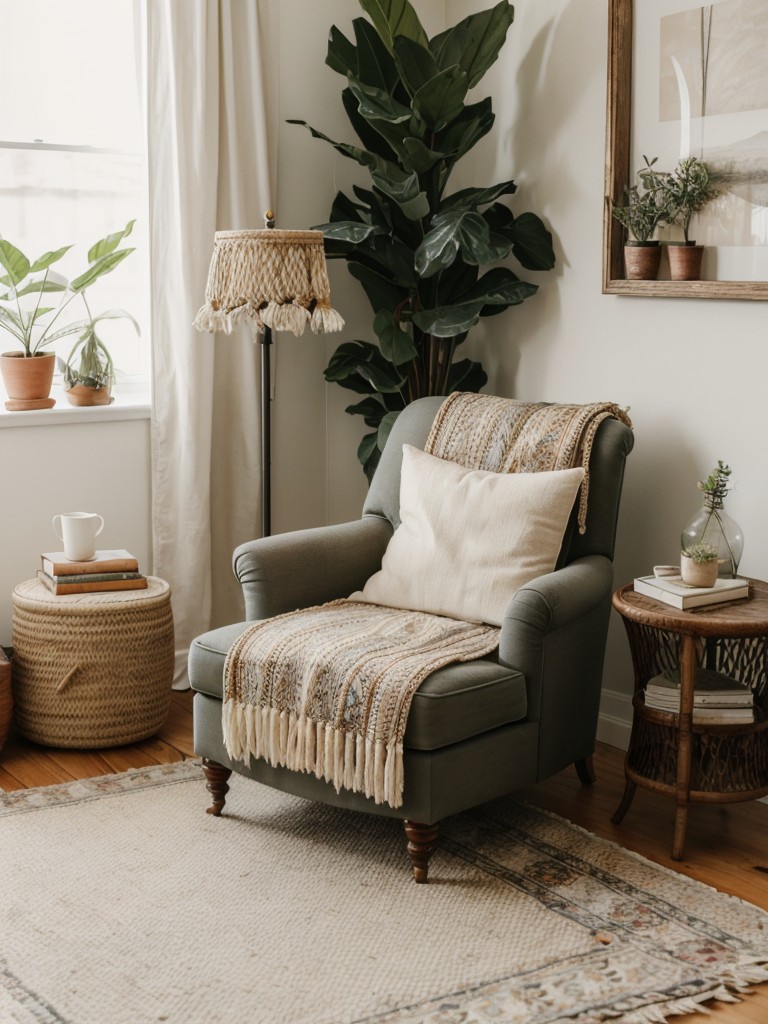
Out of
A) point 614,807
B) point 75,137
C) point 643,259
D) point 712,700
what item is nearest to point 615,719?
point 614,807

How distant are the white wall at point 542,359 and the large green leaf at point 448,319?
0.87 ft

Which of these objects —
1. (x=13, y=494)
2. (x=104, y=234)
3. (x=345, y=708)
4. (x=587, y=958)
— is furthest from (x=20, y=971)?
(x=104, y=234)

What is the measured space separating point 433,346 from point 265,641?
131cm

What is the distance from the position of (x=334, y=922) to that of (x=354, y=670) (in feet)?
1.63

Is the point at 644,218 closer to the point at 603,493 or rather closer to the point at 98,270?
the point at 603,493

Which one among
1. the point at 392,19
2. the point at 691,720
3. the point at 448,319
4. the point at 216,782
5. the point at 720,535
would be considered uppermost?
the point at 392,19

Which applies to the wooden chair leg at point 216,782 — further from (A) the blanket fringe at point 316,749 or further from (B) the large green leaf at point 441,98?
(B) the large green leaf at point 441,98

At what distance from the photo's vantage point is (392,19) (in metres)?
3.43

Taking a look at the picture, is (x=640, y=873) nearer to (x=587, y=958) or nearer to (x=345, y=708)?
(x=587, y=958)

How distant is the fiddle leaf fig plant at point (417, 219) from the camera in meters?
3.33

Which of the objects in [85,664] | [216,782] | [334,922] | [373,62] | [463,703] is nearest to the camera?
[334,922]

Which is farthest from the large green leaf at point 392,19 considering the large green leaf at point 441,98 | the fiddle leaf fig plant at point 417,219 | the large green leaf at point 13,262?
the large green leaf at point 13,262

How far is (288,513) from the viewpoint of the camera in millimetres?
3982

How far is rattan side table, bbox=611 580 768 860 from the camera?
254 cm
